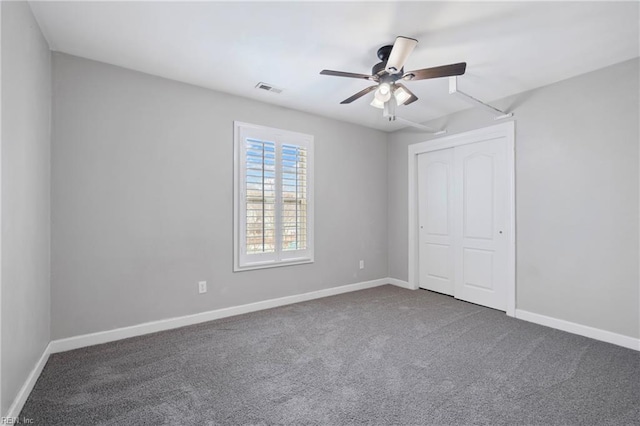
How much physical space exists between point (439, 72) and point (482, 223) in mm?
2331

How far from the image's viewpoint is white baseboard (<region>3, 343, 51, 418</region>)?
1.72 metres

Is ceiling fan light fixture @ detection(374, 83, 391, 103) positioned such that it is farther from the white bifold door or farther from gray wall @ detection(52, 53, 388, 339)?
the white bifold door

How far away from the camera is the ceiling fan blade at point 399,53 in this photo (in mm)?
2039

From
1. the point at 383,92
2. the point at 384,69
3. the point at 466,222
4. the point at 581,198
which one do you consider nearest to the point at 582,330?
the point at 581,198

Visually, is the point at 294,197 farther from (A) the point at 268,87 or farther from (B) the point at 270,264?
(A) the point at 268,87

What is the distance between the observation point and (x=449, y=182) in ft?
14.1

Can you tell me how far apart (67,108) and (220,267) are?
2012 millimetres

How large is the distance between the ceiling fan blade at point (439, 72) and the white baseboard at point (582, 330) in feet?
8.95

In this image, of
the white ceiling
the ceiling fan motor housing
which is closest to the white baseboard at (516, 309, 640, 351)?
the white ceiling

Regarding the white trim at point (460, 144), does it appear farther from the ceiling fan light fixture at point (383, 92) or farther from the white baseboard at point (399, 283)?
the ceiling fan light fixture at point (383, 92)

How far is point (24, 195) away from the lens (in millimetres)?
1957

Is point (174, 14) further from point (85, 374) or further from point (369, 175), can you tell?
point (369, 175)

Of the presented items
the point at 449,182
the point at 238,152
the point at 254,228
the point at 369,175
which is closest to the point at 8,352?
the point at 254,228

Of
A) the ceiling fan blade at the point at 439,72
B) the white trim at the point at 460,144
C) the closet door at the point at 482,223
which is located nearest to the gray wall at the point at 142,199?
the white trim at the point at 460,144
